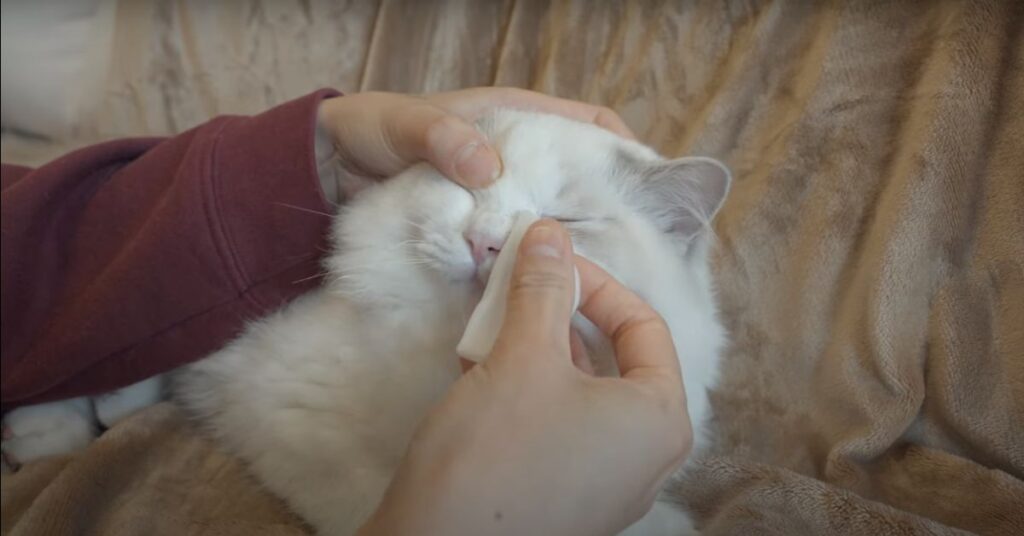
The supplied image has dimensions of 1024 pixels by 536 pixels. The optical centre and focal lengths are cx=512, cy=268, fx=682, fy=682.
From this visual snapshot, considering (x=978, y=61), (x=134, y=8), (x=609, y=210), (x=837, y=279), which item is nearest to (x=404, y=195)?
(x=609, y=210)

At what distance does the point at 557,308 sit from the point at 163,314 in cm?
76

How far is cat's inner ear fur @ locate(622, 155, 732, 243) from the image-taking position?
98 cm

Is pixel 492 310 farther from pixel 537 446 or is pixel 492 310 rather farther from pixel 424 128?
pixel 424 128

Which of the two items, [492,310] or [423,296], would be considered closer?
[492,310]

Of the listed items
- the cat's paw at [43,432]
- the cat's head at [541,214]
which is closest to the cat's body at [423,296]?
the cat's head at [541,214]

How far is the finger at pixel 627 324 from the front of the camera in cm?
73

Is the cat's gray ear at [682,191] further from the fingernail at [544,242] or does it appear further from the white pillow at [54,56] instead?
the white pillow at [54,56]

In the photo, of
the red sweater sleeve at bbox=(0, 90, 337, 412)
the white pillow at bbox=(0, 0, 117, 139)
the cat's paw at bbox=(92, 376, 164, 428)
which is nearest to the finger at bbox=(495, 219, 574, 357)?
the red sweater sleeve at bbox=(0, 90, 337, 412)

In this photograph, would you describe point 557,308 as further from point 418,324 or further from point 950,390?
point 950,390

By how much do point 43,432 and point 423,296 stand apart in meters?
0.78

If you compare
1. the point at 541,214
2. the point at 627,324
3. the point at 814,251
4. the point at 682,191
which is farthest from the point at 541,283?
the point at 814,251

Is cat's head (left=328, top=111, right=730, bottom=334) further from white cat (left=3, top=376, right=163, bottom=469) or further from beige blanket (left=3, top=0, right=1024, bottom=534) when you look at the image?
white cat (left=3, top=376, right=163, bottom=469)

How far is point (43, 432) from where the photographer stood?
3.95 feet

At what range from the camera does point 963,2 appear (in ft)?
3.72
